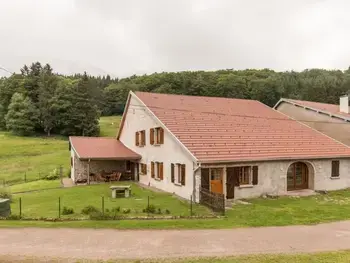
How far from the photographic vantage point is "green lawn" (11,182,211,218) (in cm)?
1728

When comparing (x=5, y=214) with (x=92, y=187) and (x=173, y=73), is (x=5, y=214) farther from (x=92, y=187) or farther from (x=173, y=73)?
(x=173, y=73)

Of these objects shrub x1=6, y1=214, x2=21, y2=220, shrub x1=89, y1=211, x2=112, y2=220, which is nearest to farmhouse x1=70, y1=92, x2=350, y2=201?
shrub x1=89, y1=211, x2=112, y2=220

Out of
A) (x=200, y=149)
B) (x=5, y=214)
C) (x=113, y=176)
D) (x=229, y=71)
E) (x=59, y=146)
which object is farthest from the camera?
(x=229, y=71)

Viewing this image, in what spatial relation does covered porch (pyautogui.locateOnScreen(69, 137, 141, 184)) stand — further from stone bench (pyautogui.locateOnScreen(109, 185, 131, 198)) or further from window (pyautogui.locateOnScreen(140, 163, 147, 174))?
stone bench (pyautogui.locateOnScreen(109, 185, 131, 198))

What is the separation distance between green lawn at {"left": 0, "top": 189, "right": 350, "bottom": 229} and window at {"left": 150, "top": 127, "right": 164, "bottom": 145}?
4.25 metres

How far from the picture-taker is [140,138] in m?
29.2

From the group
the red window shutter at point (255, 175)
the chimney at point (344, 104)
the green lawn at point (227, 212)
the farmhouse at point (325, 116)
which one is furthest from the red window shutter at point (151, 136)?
the chimney at point (344, 104)

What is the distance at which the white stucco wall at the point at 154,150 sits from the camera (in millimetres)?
21125

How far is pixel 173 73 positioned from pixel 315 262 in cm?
10475

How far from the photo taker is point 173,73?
112188 mm

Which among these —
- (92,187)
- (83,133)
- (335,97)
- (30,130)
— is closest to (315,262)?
(92,187)

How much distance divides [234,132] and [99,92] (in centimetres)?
8728

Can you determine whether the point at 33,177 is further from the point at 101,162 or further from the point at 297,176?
the point at 297,176

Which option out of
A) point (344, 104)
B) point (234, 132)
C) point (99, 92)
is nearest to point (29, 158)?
point (234, 132)
